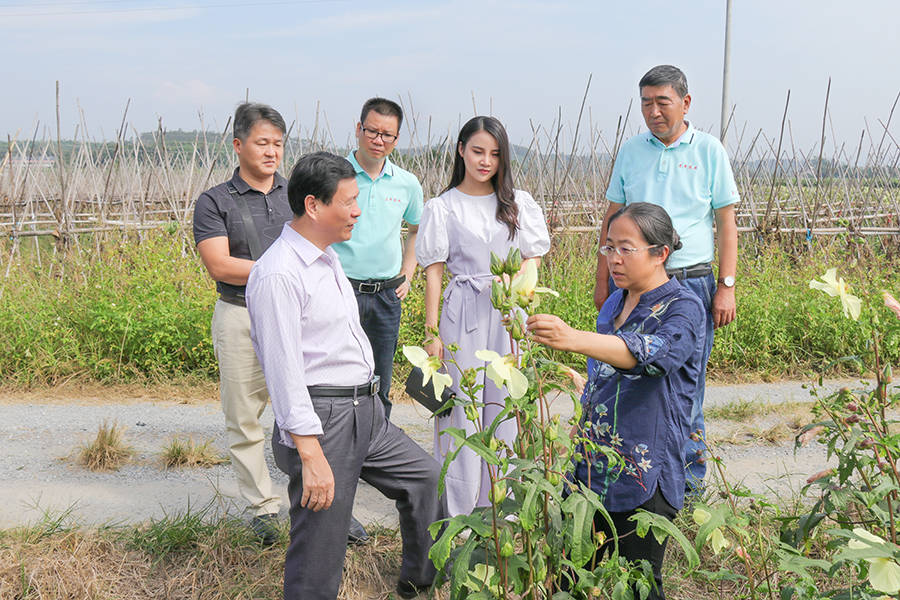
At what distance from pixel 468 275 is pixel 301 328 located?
37.7 inches

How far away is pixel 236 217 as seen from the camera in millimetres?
2629

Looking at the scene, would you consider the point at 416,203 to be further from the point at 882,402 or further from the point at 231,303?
the point at 882,402

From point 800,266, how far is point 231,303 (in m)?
5.88

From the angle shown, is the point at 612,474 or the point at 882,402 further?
the point at 612,474

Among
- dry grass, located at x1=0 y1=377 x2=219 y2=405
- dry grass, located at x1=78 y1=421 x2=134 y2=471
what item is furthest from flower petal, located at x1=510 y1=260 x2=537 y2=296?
dry grass, located at x1=0 y1=377 x2=219 y2=405

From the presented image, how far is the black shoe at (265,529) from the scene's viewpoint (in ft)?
8.66

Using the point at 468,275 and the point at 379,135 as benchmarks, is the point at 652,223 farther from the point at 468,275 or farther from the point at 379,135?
the point at 379,135

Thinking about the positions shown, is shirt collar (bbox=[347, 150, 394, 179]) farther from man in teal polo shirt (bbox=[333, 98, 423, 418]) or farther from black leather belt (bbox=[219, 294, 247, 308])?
black leather belt (bbox=[219, 294, 247, 308])

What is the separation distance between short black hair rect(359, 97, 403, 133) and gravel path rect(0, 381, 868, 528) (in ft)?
5.16

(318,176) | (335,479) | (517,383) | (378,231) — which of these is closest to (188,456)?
(378,231)

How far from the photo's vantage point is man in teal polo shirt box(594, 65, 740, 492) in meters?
2.80

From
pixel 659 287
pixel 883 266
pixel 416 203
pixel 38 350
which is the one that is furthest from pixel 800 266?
pixel 38 350

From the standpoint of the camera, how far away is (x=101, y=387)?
4875mm

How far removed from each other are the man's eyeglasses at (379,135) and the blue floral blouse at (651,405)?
4.88ft
